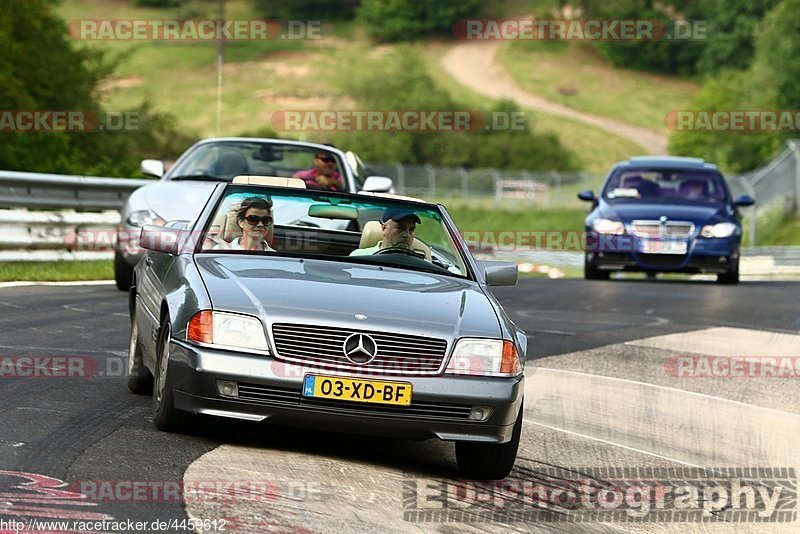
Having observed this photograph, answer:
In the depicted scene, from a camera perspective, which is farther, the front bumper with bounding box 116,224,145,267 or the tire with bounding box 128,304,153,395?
the front bumper with bounding box 116,224,145,267

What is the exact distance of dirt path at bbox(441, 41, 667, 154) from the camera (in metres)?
110

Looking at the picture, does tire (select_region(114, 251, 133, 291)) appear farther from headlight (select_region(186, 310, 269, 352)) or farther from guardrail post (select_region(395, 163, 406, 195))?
guardrail post (select_region(395, 163, 406, 195))

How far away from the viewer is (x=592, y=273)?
22.1m

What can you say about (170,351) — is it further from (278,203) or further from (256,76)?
(256,76)

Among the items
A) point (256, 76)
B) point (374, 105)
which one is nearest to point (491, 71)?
point (256, 76)

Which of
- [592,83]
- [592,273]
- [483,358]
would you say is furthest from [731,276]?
[592,83]

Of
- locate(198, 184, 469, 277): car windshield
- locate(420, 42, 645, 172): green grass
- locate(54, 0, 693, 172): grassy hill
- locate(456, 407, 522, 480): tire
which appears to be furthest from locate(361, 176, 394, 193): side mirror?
locate(54, 0, 693, 172): grassy hill

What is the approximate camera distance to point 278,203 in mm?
12891

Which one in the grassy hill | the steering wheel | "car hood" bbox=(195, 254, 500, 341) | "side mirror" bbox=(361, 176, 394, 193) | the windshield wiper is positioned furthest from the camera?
the grassy hill

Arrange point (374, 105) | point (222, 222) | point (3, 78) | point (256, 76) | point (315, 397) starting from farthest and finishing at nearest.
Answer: point (256, 76)
point (374, 105)
point (3, 78)
point (222, 222)
point (315, 397)

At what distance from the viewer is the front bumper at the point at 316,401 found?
7207 mm

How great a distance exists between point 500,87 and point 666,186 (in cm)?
9969

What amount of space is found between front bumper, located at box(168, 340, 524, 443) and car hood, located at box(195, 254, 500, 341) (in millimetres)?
233

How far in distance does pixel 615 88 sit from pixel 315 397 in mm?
118205
